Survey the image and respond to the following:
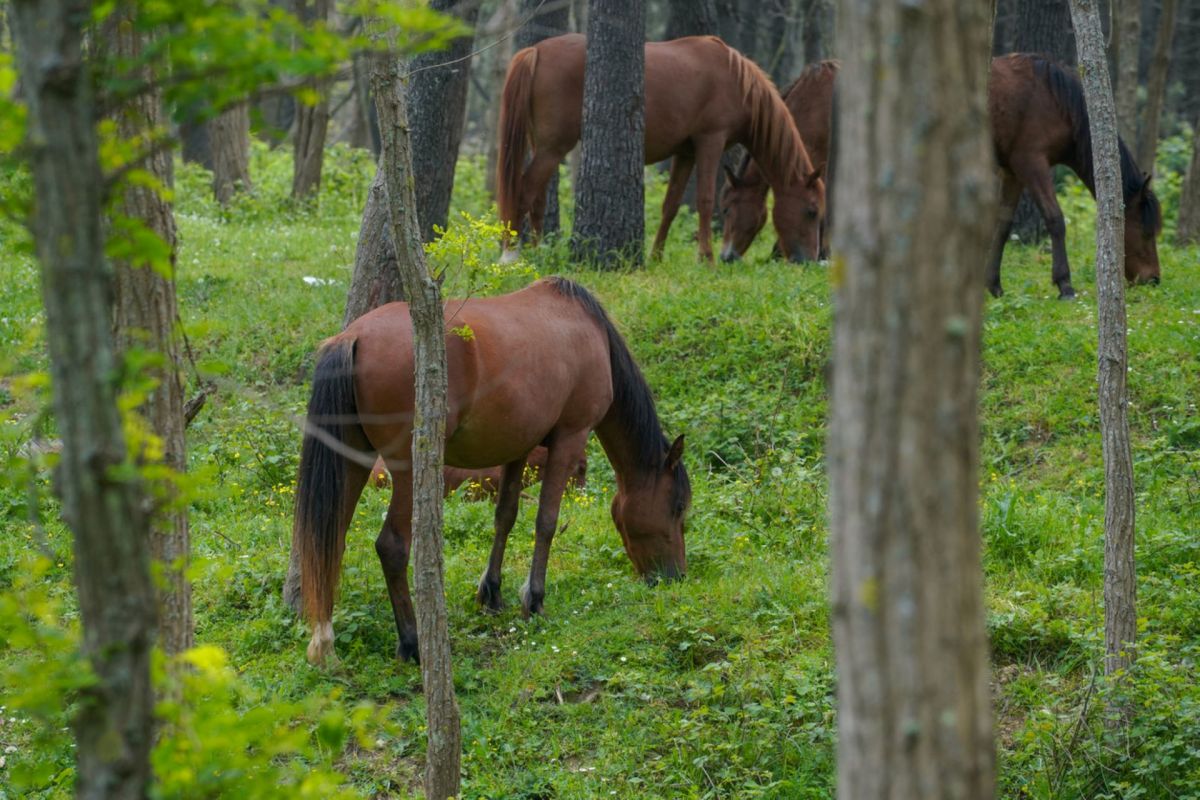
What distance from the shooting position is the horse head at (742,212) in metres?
13.6

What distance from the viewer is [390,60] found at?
463 centimetres

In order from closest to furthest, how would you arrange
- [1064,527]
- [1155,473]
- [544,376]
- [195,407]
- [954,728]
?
[954,728]
[195,407]
[544,376]
[1064,527]
[1155,473]

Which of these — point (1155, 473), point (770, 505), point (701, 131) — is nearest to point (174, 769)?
point (770, 505)

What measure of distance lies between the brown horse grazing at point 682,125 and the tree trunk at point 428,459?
756cm

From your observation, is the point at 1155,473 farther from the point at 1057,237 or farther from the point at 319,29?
the point at 319,29

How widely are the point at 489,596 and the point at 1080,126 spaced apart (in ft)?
24.2

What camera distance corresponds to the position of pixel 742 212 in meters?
13.6

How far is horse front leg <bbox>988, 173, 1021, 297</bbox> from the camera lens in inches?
448

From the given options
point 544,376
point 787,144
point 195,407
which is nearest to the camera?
point 195,407

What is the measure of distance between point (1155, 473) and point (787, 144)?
5.94m

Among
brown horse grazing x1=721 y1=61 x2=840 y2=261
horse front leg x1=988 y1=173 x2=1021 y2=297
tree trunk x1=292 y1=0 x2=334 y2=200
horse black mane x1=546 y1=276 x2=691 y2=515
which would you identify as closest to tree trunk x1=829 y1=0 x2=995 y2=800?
horse black mane x1=546 y1=276 x2=691 y2=515

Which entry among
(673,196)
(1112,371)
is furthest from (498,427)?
(673,196)

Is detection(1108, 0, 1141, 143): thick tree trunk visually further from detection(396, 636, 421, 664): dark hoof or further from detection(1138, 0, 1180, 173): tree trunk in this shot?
detection(396, 636, 421, 664): dark hoof

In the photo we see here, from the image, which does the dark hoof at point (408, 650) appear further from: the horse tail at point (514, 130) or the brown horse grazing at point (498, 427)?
the horse tail at point (514, 130)
